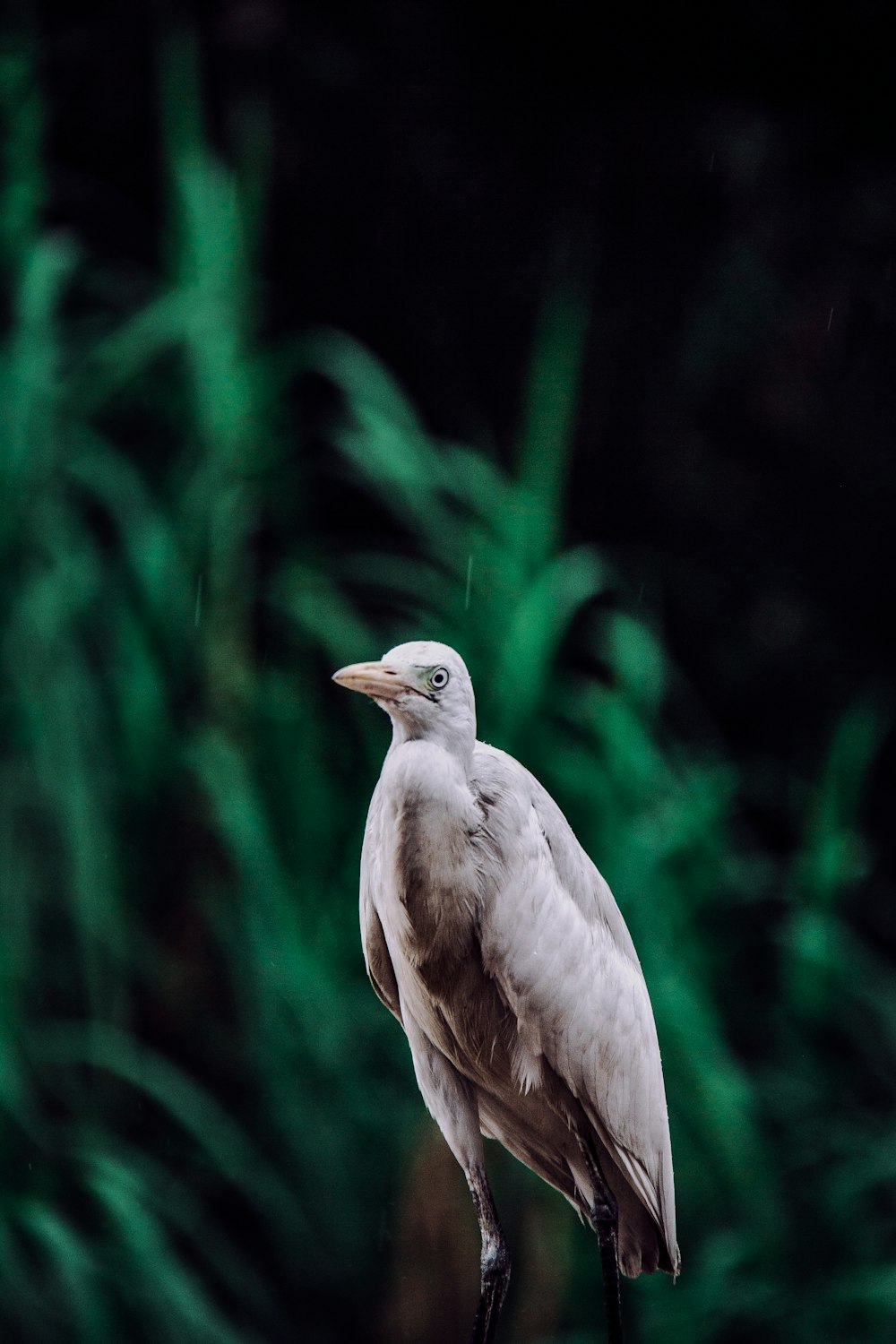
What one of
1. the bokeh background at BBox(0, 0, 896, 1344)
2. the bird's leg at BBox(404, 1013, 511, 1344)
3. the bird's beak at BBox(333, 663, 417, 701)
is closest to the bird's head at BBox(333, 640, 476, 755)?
the bird's beak at BBox(333, 663, 417, 701)

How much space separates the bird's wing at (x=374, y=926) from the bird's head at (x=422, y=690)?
0.07 metres

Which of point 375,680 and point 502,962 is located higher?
point 375,680

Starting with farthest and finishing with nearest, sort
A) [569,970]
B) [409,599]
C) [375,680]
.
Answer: [409,599]
[569,970]
[375,680]

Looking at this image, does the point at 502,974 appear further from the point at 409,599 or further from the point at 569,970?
the point at 409,599

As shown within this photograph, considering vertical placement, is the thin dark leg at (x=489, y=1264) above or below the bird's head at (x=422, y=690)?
below

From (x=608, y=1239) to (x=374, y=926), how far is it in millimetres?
247

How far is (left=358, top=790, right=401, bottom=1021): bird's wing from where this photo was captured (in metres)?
0.78

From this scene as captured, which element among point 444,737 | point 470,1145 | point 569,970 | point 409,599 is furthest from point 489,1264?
point 409,599

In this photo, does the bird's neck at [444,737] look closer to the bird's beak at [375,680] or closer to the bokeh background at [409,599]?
the bird's beak at [375,680]

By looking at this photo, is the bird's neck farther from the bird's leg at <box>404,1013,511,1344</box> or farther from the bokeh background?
the bokeh background

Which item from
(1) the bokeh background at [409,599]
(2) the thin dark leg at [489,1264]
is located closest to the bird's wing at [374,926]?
(2) the thin dark leg at [489,1264]

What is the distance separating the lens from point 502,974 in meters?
0.77

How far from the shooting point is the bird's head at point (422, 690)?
688 mm

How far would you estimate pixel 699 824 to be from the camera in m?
1.38
